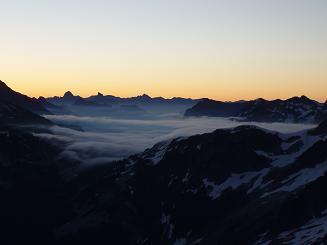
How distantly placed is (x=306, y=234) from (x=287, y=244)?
10.2m

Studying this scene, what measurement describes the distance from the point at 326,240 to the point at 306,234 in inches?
1199

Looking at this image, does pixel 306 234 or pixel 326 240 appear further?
pixel 306 234

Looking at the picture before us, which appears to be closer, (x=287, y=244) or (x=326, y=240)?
(x=326, y=240)

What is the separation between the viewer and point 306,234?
195 metres

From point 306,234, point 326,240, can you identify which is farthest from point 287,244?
point 326,240

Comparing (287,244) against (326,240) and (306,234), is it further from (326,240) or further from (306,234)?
(326,240)

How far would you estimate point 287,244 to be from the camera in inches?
7441

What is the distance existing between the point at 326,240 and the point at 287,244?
25.2 metres

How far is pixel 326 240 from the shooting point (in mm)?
165250
